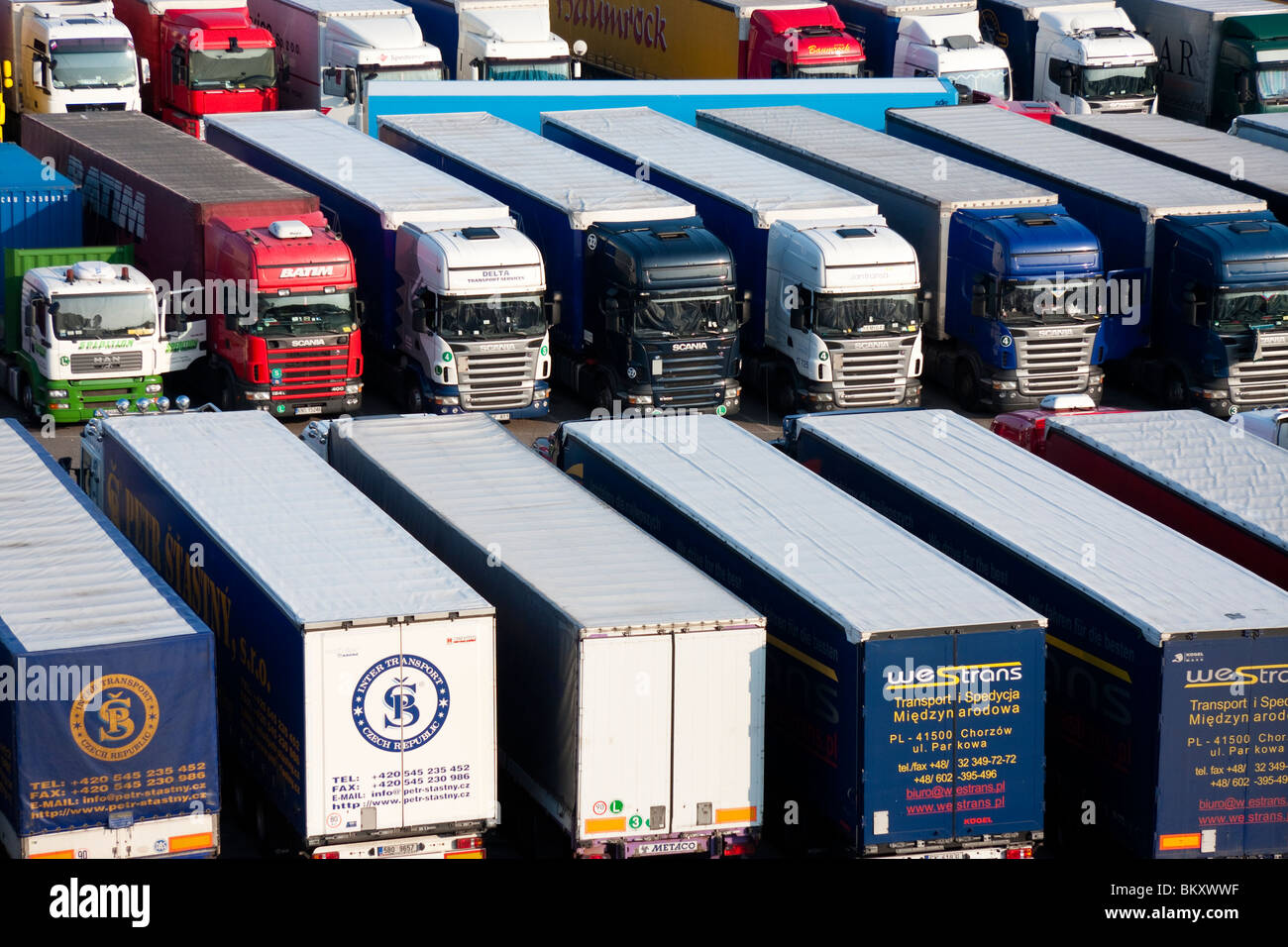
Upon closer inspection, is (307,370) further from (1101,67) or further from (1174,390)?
(1101,67)

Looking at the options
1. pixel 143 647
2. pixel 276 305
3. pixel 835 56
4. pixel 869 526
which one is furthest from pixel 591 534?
pixel 835 56

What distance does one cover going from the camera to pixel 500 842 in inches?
1060

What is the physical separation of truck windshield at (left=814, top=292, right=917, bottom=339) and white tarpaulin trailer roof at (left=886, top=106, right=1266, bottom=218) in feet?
20.6

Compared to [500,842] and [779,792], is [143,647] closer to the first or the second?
[500,842]

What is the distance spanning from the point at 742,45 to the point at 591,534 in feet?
118

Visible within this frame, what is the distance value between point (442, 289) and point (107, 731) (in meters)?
18.5

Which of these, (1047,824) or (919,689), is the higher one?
Result: (919,689)

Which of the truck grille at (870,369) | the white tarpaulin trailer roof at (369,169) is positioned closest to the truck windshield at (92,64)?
the white tarpaulin trailer roof at (369,169)

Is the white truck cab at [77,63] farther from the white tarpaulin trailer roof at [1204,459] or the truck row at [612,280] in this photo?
the white tarpaulin trailer roof at [1204,459]

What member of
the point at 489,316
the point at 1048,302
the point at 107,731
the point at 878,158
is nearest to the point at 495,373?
the point at 489,316

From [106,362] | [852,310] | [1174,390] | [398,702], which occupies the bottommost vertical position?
[1174,390]

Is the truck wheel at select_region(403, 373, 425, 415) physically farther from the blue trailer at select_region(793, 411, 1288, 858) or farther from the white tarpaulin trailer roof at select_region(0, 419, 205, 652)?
the blue trailer at select_region(793, 411, 1288, 858)

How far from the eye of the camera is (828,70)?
59.9 m

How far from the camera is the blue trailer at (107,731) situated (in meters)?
23.2
